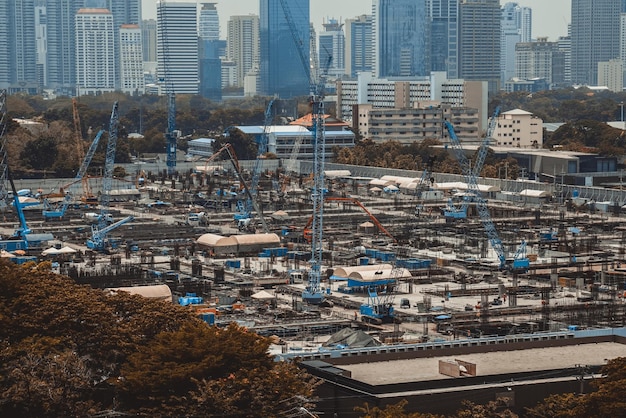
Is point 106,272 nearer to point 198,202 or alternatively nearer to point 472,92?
point 198,202

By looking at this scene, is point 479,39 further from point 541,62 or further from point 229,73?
point 229,73

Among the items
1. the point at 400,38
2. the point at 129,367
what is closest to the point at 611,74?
the point at 400,38

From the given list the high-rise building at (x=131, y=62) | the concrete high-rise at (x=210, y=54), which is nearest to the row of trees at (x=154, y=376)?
the concrete high-rise at (x=210, y=54)

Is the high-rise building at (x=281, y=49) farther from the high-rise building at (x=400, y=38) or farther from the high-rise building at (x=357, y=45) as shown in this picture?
the high-rise building at (x=357, y=45)

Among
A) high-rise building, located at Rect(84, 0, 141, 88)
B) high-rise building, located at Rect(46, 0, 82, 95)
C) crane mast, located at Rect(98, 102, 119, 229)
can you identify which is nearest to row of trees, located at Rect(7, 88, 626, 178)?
crane mast, located at Rect(98, 102, 119, 229)

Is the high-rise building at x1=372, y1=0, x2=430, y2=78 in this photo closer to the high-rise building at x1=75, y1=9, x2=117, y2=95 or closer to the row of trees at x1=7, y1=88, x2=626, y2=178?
the high-rise building at x1=75, y1=9, x2=117, y2=95

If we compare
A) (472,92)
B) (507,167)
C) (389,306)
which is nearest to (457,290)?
(389,306)
